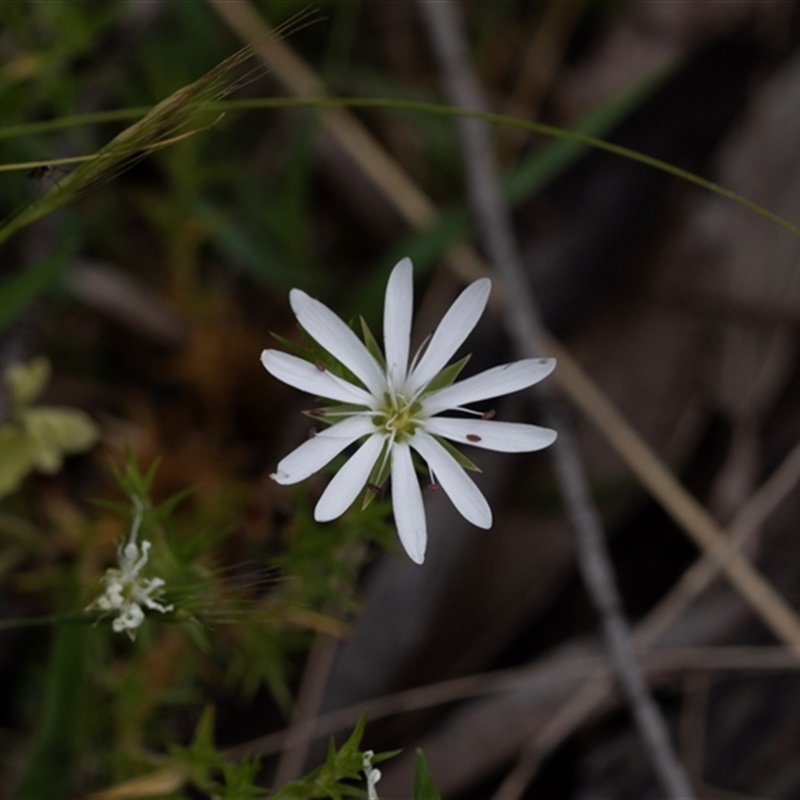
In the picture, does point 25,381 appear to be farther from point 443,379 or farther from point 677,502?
point 677,502

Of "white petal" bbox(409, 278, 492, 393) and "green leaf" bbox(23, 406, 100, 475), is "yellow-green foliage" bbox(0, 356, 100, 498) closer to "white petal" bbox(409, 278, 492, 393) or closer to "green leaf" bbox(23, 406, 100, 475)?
"green leaf" bbox(23, 406, 100, 475)

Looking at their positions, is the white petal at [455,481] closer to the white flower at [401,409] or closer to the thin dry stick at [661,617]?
the white flower at [401,409]

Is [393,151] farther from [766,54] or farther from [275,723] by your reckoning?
[275,723]

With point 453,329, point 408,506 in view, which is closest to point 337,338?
point 453,329

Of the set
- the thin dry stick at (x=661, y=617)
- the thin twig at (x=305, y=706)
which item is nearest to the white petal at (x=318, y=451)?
the thin twig at (x=305, y=706)

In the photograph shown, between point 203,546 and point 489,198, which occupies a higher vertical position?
point 489,198

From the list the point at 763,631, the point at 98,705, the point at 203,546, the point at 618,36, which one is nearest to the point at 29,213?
the point at 203,546
